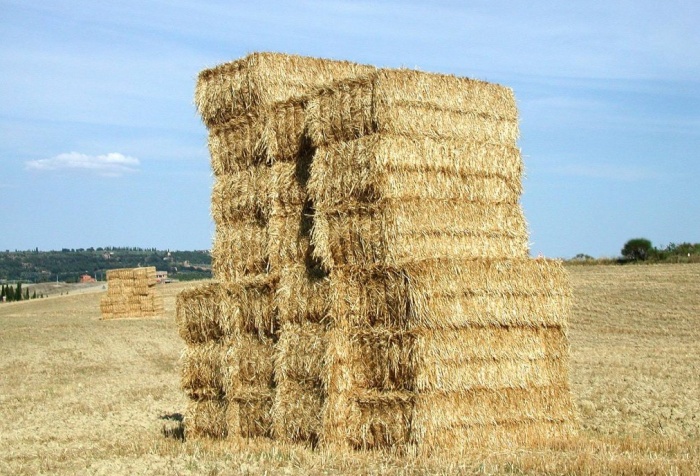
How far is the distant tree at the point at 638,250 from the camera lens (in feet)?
152

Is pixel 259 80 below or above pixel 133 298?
above

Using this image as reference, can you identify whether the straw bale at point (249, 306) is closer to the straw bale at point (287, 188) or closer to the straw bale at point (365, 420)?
the straw bale at point (287, 188)

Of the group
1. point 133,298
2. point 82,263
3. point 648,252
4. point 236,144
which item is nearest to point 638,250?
point 648,252

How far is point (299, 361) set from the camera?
32.4 feet

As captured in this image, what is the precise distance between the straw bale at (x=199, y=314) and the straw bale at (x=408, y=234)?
6.54 feet

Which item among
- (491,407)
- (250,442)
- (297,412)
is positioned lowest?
(250,442)

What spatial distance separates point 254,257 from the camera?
36.4ft

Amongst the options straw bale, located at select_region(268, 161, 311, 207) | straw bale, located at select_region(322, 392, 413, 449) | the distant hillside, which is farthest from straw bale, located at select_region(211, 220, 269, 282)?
the distant hillside

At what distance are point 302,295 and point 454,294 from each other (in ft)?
5.84

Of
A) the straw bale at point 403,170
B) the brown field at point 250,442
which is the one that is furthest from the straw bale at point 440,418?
the straw bale at point 403,170

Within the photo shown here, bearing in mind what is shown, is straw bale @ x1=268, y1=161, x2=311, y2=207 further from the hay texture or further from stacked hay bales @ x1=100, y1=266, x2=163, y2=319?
stacked hay bales @ x1=100, y1=266, x2=163, y2=319

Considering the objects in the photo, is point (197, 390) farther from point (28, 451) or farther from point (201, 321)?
point (28, 451)

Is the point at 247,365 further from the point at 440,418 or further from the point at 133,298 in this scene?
the point at 133,298

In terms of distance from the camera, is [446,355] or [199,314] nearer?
[446,355]
